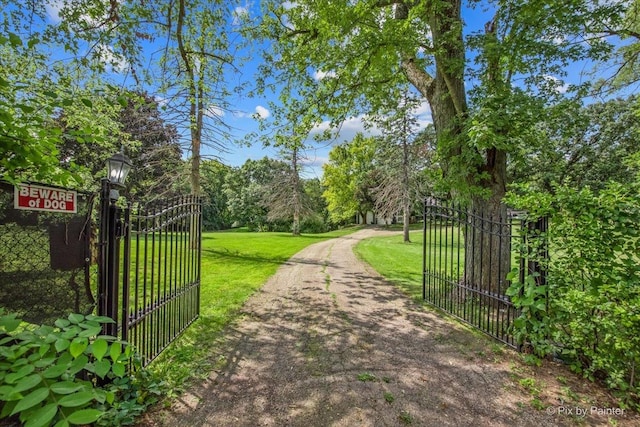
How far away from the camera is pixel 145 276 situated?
3131 mm

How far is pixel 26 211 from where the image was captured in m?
2.18

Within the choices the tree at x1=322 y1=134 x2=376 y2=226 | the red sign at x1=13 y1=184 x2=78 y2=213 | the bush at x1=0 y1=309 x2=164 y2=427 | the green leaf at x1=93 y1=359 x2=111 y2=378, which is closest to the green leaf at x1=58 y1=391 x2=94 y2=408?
the bush at x1=0 y1=309 x2=164 y2=427

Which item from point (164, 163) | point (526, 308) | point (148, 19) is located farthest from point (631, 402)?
point (164, 163)

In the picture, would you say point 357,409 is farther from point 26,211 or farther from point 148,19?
point 148,19

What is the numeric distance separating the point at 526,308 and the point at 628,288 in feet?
3.20

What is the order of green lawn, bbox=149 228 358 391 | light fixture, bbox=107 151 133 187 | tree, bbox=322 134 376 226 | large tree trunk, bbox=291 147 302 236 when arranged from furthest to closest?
tree, bbox=322 134 376 226 < large tree trunk, bbox=291 147 302 236 < light fixture, bbox=107 151 133 187 < green lawn, bbox=149 228 358 391

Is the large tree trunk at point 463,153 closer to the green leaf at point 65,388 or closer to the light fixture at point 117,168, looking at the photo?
the light fixture at point 117,168

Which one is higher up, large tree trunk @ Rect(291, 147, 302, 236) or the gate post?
large tree trunk @ Rect(291, 147, 302, 236)

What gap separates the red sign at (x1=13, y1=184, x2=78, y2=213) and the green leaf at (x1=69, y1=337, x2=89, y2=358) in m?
1.48

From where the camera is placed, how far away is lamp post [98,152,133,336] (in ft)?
8.97

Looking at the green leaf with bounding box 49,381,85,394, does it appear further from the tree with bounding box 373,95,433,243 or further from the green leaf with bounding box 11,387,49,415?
the tree with bounding box 373,95,433,243

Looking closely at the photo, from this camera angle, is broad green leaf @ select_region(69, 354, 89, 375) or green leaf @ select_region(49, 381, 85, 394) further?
broad green leaf @ select_region(69, 354, 89, 375)

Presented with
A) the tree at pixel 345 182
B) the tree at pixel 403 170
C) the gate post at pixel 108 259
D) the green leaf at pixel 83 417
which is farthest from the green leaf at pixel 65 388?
the tree at pixel 345 182

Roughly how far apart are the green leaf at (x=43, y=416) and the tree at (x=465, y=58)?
183 inches
